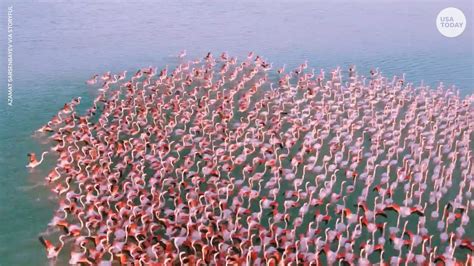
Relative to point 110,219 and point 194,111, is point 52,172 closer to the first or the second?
point 110,219

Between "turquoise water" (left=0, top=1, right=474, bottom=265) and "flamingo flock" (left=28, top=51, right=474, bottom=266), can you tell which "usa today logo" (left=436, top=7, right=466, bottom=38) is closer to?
"turquoise water" (left=0, top=1, right=474, bottom=265)

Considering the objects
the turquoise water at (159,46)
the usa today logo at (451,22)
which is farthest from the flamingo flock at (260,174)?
the usa today logo at (451,22)

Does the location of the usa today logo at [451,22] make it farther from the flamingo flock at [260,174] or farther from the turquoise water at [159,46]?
the flamingo flock at [260,174]

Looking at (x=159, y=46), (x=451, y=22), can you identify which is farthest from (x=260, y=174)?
(x=451, y=22)

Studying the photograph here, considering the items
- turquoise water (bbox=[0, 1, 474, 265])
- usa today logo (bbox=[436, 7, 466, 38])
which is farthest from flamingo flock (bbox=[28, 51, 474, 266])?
usa today logo (bbox=[436, 7, 466, 38])

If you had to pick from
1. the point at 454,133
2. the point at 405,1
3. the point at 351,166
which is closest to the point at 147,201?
the point at 351,166

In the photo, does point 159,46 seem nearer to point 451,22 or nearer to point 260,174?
point 260,174
